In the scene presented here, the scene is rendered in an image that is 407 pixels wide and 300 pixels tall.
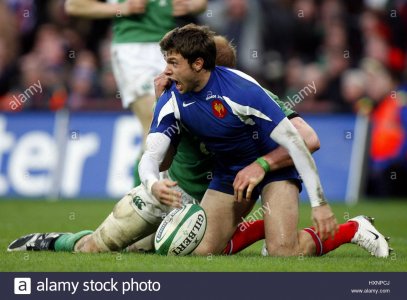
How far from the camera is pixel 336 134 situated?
50.6 ft

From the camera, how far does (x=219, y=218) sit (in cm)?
868

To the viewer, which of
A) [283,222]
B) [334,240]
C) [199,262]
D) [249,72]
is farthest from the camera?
[249,72]

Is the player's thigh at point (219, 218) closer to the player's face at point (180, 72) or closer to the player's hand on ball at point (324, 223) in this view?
the player's face at point (180, 72)

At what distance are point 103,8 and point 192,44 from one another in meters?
2.76

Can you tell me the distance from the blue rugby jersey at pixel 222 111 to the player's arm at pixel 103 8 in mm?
2310

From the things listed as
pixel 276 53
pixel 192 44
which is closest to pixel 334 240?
pixel 192 44

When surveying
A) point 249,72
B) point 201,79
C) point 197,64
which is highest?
point 197,64

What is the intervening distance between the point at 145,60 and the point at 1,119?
5.82 metres

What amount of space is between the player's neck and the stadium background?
283 inches

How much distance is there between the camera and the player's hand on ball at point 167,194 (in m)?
7.46

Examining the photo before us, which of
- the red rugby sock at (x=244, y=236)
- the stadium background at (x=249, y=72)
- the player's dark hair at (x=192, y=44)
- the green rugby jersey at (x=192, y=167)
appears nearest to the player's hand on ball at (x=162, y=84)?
the player's dark hair at (x=192, y=44)

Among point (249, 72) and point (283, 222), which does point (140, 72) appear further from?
A: point (249, 72)

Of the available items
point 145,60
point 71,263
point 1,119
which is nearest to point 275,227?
point 71,263

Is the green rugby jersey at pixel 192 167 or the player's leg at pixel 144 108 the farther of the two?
the player's leg at pixel 144 108
